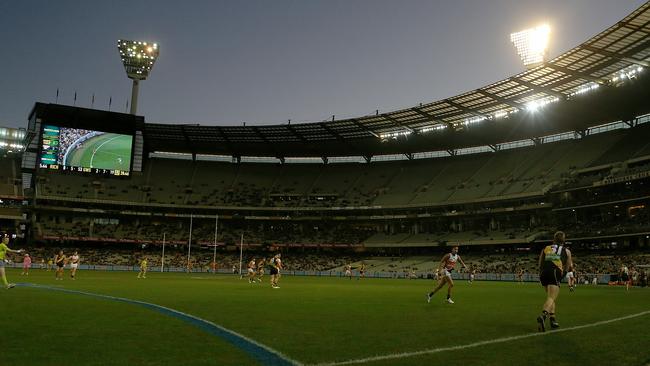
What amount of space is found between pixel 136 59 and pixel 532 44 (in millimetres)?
70701

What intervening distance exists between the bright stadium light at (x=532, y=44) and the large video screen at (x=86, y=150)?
6148 centimetres

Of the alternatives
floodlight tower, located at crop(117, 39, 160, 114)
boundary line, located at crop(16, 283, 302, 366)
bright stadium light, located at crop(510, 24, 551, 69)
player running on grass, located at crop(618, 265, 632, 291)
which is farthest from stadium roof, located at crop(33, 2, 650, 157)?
boundary line, located at crop(16, 283, 302, 366)

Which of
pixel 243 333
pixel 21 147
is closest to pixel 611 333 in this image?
pixel 243 333

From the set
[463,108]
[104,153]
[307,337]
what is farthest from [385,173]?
[307,337]

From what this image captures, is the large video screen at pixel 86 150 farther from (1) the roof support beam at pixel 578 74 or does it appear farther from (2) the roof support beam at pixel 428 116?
(1) the roof support beam at pixel 578 74

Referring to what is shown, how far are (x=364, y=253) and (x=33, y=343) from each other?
86298 mm

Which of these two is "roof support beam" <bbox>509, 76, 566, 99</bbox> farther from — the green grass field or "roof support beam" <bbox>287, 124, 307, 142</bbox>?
the green grass field

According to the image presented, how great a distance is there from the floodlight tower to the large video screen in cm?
1124

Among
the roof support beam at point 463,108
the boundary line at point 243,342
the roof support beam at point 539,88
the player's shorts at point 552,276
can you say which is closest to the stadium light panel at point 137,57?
the roof support beam at point 463,108

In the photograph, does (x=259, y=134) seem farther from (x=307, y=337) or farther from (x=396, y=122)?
(x=307, y=337)

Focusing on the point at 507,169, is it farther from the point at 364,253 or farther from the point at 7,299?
the point at 7,299

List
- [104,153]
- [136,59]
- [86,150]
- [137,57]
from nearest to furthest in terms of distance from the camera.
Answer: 1. [86,150]
2. [104,153]
3. [137,57]
4. [136,59]

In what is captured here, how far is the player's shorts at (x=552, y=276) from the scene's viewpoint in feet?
36.8

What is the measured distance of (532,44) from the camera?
5506 centimetres
